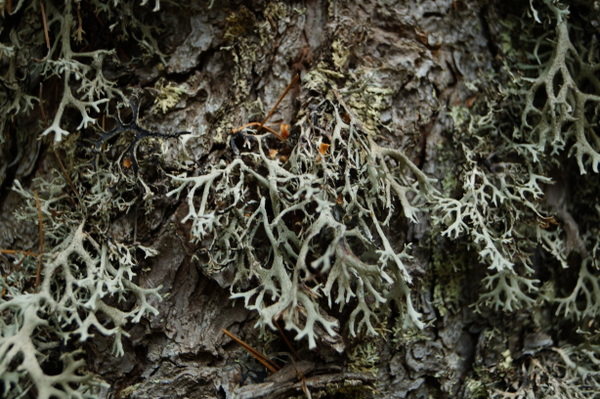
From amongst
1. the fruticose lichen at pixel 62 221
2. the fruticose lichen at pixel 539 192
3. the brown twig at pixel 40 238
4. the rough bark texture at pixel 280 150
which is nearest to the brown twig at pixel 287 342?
the rough bark texture at pixel 280 150

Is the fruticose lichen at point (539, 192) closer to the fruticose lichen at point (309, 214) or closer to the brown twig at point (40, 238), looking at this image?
the fruticose lichen at point (309, 214)

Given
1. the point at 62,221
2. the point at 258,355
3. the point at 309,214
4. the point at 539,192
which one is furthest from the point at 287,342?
the point at 539,192

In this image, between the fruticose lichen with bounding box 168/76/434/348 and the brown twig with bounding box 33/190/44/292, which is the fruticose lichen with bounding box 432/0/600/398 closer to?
the fruticose lichen with bounding box 168/76/434/348

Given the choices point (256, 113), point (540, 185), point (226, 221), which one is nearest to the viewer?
point (226, 221)

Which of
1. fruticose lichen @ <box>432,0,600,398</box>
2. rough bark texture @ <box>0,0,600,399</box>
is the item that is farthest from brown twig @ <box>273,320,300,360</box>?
fruticose lichen @ <box>432,0,600,398</box>

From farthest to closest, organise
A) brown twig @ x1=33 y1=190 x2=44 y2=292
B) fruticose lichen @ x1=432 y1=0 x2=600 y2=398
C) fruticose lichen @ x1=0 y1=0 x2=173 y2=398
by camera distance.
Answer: fruticose lichen @ x1=432 y1=0 x2=600 y2=398
brown twig @ x1=33 y1=190 x2=44 y2=292
fruticose lichen @ x1=0 y1=0 x2=173 y2=398

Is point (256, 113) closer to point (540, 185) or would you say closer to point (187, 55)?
point (187, 55)

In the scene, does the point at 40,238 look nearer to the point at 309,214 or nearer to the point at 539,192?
the point at 309,214

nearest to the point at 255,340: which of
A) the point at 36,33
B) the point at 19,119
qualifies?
the point at 19,119
